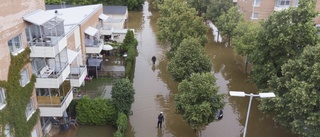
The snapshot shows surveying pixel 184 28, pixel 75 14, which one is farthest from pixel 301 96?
pixel 75 14

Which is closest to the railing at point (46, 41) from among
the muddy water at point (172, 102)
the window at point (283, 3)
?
Result: the muddy water at point (172, 102)

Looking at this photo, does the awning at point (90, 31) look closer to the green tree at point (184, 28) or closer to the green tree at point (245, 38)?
the green tree at point (184, 28)

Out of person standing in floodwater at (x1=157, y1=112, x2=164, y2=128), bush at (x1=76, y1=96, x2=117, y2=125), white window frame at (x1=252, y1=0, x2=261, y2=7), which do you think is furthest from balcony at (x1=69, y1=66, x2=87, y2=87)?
white window frame at (x1=252, y1=0, x2=261, y2=7)

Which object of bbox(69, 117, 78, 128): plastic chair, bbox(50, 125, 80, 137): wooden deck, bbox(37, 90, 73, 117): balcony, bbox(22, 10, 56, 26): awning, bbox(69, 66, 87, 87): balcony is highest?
bbox(22, 10, 56, 26): awning

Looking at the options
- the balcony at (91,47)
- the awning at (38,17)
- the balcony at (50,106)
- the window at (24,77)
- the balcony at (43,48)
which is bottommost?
the balcony at (50,106)

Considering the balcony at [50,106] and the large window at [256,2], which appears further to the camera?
the large window at [256,2]

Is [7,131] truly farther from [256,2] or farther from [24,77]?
[256,2]

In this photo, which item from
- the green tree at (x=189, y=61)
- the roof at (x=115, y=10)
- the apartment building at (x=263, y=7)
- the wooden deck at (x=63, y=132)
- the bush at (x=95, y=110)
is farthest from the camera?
the roof at (x=115, y=10)

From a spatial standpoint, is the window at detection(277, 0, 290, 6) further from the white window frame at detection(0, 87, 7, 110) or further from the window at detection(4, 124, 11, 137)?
the window at detection(4, 124, 11, 137)
